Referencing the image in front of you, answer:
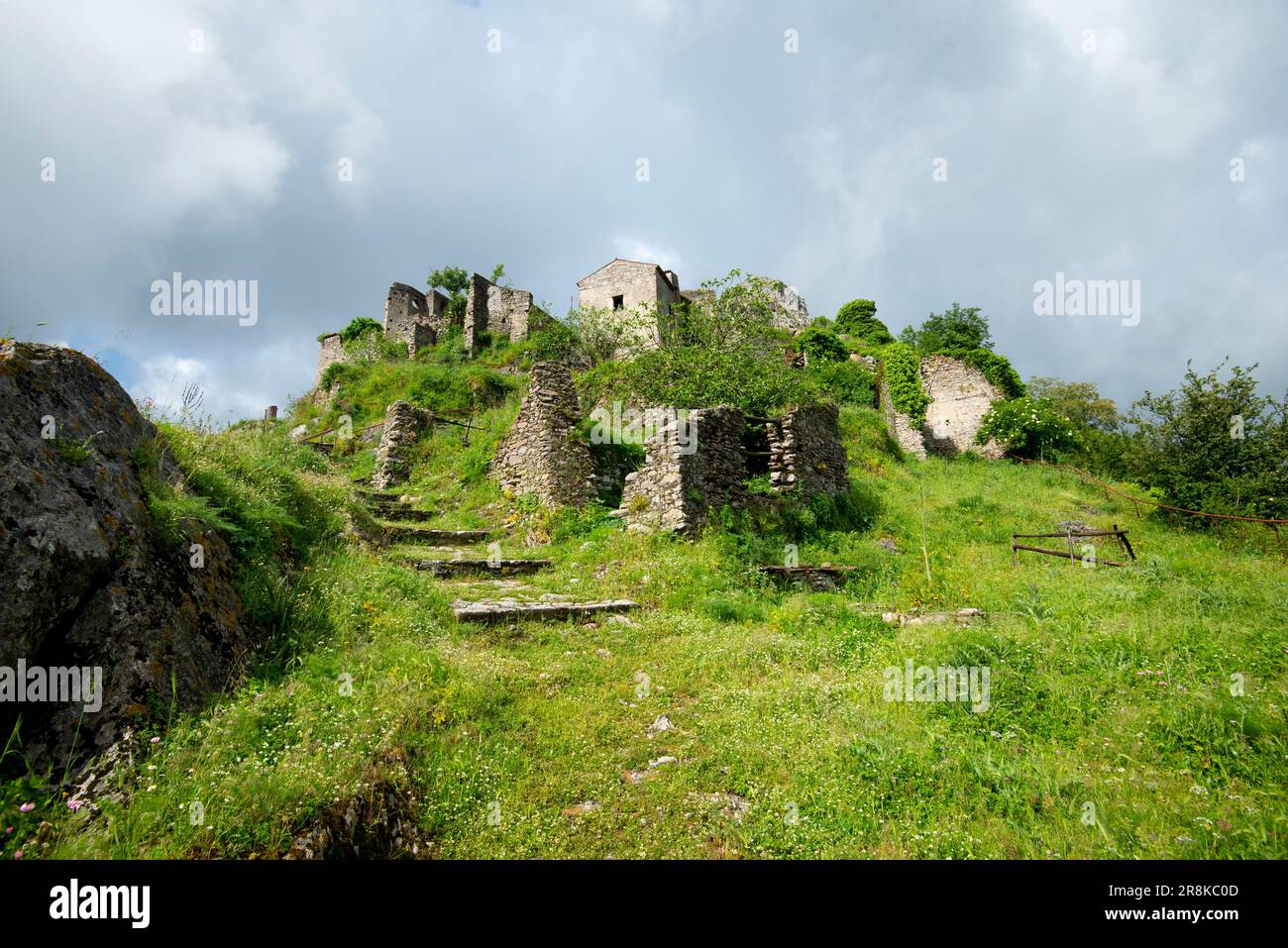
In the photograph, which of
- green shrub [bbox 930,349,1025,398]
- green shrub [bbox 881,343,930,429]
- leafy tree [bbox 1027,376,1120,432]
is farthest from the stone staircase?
leafy tree [bbox 1027,376,1120,432]

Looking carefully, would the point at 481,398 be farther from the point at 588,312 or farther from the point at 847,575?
the point at 847,575

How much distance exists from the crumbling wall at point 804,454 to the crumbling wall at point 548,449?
4.38 m

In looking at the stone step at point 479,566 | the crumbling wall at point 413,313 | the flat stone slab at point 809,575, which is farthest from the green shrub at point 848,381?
the crumbling wall at point 413,313

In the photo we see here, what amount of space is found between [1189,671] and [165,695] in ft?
27.0

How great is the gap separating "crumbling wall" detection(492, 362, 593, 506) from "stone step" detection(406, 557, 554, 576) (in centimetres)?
228

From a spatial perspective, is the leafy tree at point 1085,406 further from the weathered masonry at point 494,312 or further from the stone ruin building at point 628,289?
the weathered masonry at point 494,312

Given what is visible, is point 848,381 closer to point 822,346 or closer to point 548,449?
point 822,346

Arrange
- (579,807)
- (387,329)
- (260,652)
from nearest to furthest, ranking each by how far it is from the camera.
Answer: (579,807) < (260,652) < (387,329)

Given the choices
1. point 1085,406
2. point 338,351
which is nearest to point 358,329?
point 338,351

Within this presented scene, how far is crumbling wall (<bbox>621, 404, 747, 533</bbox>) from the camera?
1047 centimetres

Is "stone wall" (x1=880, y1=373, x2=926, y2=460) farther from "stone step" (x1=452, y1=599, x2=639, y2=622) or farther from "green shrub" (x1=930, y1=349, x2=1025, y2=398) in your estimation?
"stone step" (x1=452, y1=599, x2=639, y2=622)

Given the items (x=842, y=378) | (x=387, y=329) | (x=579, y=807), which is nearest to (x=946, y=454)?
(x=842, y=378)

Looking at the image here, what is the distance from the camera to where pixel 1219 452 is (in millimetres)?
15570
